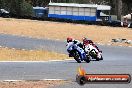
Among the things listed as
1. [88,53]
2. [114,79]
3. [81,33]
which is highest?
[114,79]

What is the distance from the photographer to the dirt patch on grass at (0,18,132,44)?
124ft

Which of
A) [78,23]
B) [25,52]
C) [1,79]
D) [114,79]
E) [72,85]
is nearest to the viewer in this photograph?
[114,79]

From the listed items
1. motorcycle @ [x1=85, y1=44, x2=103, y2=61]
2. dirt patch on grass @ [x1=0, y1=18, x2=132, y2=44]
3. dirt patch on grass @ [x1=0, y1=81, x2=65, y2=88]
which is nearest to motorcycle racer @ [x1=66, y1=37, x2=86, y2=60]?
motorcycle @ [x1=85, y1=44, x2=103, y2=61]

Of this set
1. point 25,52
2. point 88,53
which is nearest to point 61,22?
point 25,52

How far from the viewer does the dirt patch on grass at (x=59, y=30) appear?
37938mm

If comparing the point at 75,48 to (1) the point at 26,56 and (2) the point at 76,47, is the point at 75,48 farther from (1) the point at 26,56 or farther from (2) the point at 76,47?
(1) the point at 26,56

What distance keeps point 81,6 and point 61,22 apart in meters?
22.1

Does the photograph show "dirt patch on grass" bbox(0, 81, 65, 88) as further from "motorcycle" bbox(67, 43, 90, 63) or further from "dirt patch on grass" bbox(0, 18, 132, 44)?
"dirt patch on grass" bbox(0, 18, 132, 44)

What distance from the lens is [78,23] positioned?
48.8 metres

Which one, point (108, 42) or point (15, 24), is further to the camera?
point (15, 24)

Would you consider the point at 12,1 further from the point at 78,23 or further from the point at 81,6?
the point at 78,23

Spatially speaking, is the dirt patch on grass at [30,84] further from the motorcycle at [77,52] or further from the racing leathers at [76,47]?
the racing leathers at [76,47]

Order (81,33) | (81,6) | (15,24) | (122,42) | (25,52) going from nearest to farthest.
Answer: (25,52), (122,42), (81,33), (15,24), (81,6)

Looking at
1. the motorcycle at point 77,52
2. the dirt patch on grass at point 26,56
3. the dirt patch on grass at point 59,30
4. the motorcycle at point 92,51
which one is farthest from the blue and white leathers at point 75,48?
the dirt patch on grass at point 59,30
